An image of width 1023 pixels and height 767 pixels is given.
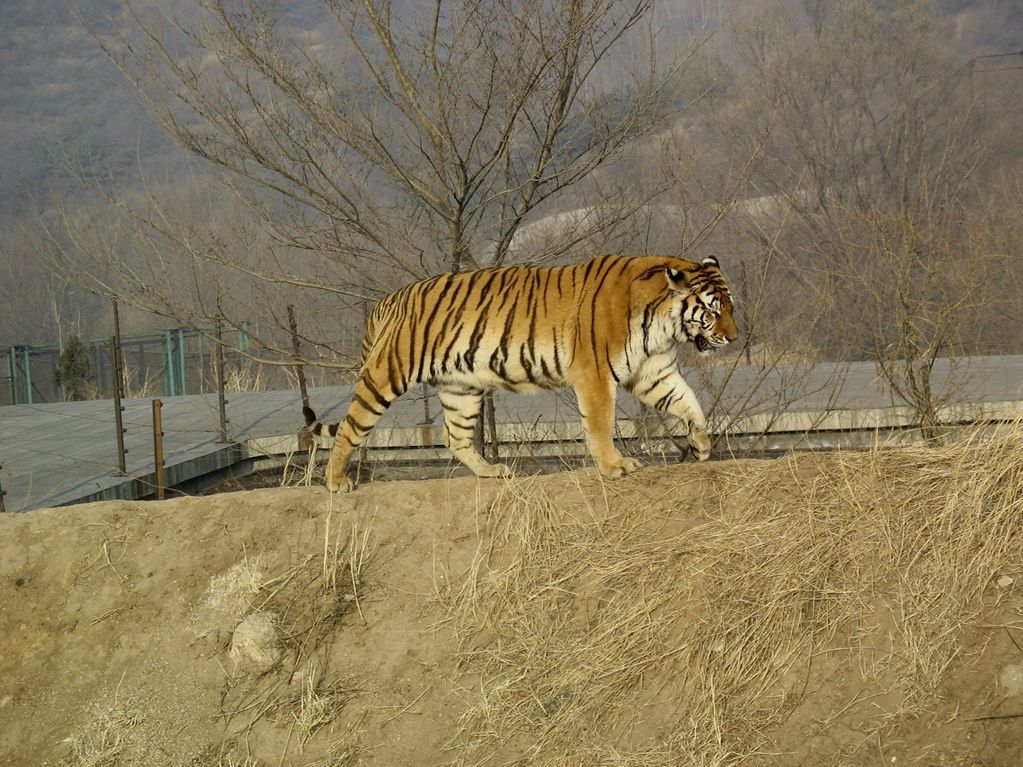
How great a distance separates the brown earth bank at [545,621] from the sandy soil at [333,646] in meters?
0.01

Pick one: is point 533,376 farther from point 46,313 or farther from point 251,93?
point 46,313

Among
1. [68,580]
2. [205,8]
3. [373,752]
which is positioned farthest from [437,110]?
[373,752]

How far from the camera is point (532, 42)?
26.0 ft

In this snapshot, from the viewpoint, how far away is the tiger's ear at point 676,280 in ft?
19.9

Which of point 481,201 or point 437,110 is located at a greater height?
point 437,110

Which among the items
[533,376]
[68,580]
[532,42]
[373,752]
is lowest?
[373,752]

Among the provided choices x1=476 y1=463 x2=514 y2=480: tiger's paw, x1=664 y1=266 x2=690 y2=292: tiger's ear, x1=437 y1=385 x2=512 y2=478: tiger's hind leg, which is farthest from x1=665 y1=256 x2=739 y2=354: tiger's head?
x1=437 y1=385 x2=512 y2=478: tiger's hind leg

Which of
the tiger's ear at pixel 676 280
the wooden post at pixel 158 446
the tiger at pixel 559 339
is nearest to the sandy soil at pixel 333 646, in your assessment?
the tiger at pixel 559 339

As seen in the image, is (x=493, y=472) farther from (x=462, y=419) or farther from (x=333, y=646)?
(x=333, y=646)

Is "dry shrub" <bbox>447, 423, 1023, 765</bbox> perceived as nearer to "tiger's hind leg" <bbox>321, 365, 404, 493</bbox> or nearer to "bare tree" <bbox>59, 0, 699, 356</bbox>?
"tiger's hind leg" <bbox>321, 365, 404, 493</bbox>

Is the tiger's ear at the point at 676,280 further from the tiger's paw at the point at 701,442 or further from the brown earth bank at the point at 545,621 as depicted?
the brown earth bank at the point at 545,621

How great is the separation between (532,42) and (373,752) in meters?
5.40

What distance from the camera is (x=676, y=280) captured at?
20.0ft

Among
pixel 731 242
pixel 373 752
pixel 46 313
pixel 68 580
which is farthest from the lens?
pixel 46 313
